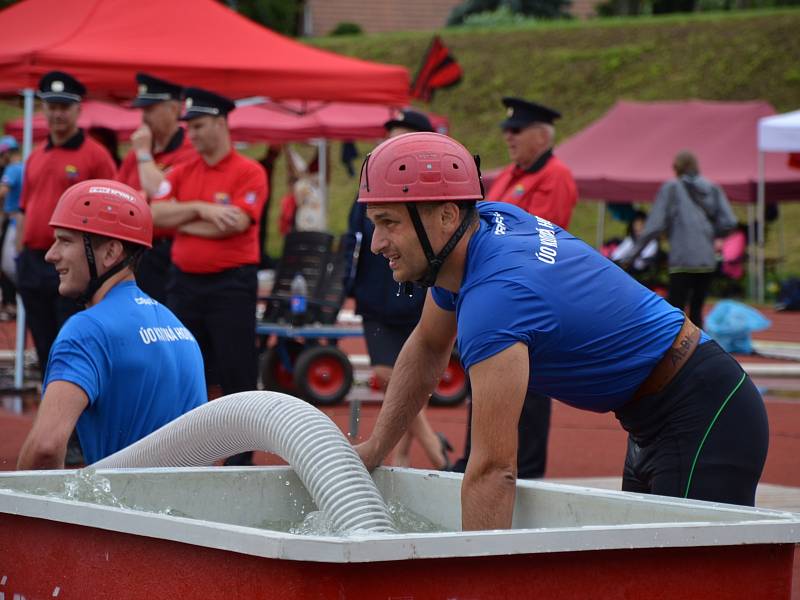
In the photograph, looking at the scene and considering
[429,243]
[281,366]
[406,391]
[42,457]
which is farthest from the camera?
[281,366]

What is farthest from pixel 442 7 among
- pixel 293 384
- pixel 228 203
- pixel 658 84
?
pixel 228 203

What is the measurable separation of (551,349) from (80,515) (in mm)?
1232

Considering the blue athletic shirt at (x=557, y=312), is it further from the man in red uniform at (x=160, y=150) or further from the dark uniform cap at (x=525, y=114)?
the man in red uniform at (x=160, y=150)

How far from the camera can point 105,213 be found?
4.83m

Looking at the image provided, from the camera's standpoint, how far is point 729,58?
38750mm

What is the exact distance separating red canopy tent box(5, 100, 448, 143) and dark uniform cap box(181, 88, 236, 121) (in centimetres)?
1253

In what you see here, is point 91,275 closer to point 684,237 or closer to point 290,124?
point 684,237

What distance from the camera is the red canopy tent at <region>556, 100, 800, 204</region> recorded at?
2375 centimetres

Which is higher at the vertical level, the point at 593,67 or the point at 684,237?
the point at 593,67

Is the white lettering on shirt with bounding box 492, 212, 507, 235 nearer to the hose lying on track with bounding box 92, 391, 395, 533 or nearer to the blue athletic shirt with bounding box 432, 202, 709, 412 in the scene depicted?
the blue athletic shirt with bounding box 432, 202, 709, 412

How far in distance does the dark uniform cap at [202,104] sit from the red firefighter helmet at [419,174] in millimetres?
4473

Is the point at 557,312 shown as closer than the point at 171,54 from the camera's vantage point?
Yes

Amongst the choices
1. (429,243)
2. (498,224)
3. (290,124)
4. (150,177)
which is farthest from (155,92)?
(290,124)

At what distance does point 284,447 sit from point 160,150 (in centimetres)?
593
